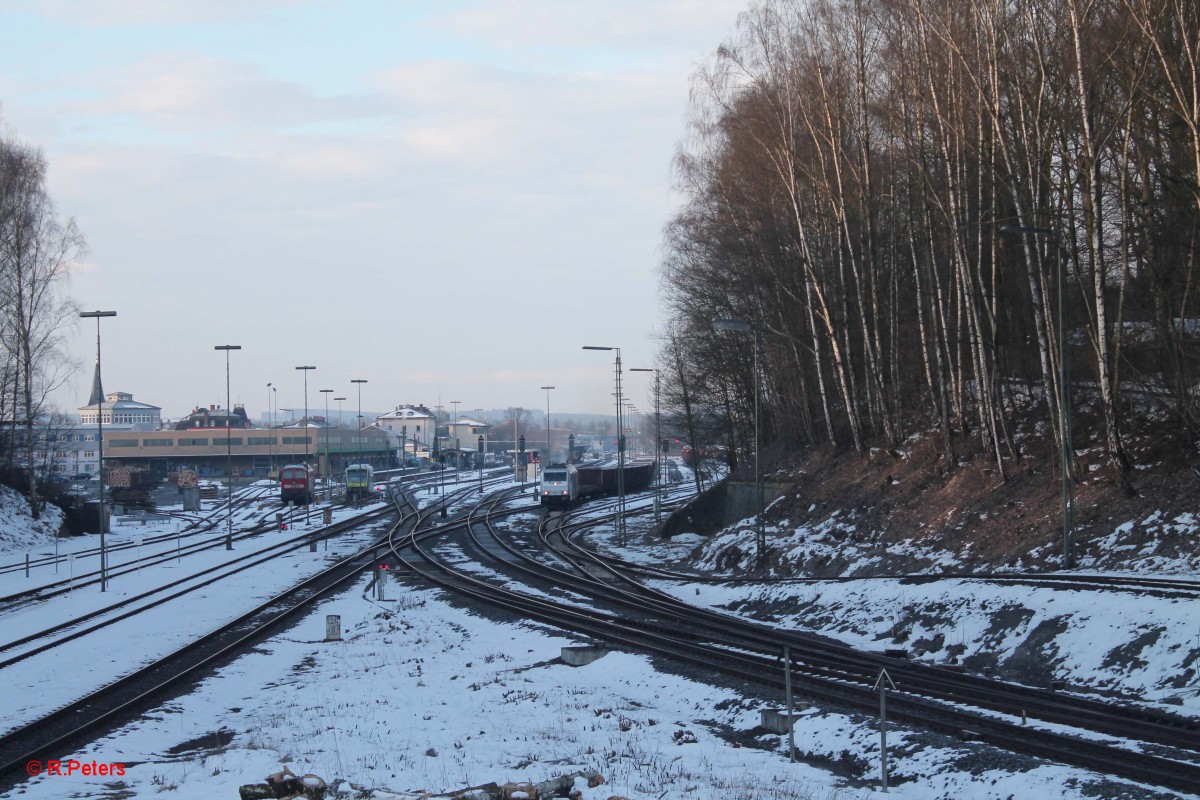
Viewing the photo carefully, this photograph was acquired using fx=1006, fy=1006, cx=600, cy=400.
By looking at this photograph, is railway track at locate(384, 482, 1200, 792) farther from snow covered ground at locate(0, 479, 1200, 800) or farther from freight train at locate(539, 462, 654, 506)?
freight train at locate(539, 462, 654, 506)

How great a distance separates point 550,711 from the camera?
614 inches

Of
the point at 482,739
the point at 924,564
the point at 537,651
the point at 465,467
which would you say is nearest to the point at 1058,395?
the point at 924,564

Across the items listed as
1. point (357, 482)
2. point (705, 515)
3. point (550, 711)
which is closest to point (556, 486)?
point (705, 515)

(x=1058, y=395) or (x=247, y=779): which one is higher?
(x=1058, y=395)

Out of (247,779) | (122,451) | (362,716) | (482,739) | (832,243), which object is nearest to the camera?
(247,779)

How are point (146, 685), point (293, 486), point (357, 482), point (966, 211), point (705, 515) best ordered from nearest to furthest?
1. point (146, 685)
2. point (966, 211)
3. point (705, 515)
4. point (293, 486)
5. point (357, 482)

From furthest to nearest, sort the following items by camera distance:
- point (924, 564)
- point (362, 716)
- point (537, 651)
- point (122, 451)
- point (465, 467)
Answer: point (465, 467)
point (122, 451)
point (924, 564)
point (537, 651)
point (362, 716)

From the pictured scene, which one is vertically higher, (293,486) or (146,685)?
(146,685)

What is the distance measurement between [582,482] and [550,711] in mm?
58476

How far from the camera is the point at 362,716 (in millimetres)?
15562

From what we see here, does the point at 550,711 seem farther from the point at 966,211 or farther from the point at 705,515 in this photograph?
the point at 705,515

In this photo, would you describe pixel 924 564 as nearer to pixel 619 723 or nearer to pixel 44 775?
pixel 619 723

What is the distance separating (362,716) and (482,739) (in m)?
2.69

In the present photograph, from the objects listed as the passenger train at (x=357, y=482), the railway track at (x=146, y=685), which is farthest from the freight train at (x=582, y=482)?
the railway track at (x=146, y=685)
